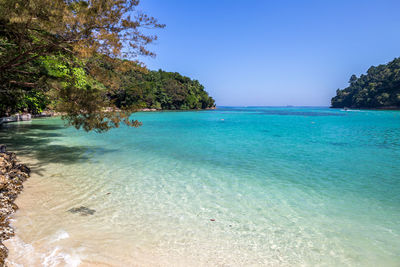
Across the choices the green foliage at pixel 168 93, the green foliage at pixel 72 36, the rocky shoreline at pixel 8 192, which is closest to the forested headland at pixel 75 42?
the green foliage at pixel 72 36

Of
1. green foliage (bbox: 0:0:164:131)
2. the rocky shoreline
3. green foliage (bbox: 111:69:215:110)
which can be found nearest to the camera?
the rocky shoreline

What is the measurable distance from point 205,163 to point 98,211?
569 centimetres

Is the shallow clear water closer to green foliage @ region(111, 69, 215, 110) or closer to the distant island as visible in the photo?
green foliage @ region(111, 69, 215, 110)

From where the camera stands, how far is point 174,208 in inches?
207

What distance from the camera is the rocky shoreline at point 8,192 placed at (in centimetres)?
361

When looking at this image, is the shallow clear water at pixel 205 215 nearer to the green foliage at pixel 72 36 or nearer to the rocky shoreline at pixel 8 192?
the rocky shoreline at pixel 8 192

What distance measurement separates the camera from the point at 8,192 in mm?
5129

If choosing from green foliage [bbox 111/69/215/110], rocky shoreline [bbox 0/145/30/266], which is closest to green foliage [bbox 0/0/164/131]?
rocky shoreline [bbox 0/145/30/266]

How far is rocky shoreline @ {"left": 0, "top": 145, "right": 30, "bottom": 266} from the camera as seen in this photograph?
3607 millimetres

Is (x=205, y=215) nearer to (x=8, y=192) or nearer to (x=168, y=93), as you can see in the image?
(x=8, y=192)

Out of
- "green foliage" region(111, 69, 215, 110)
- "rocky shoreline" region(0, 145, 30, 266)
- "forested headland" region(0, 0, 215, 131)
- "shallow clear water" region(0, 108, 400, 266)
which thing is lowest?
"shallow clear water" region(0, 108, 400, 266)

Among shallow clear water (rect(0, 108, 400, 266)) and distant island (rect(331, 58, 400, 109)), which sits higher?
distant island (rect(331, 58, 400, 109))

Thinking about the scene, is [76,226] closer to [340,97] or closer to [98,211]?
[98,211]

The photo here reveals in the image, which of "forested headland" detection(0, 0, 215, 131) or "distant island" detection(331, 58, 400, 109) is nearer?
"forested headland" detection(0, 0, 215, 131)
